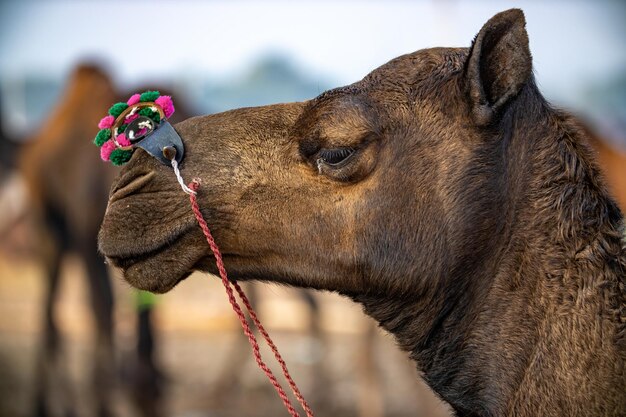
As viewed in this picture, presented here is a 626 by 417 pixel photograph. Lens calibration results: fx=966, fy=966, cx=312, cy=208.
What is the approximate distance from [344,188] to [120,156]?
0.71 meters

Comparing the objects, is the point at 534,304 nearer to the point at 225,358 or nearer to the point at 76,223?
the point at 76,223

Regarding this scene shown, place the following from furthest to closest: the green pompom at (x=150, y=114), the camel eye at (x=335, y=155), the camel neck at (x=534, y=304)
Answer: the green pompom at (x=150, y=114), the camel eye at (x=335, y=155), the camel neck at (x=534, y=304)

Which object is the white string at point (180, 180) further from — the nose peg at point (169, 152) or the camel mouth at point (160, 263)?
the camel mouth at point (160, 263)

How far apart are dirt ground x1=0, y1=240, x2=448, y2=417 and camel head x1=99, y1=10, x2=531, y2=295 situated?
5.18 metres

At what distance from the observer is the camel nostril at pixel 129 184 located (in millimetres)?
2949

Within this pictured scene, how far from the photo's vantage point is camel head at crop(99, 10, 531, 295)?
9.47 feet

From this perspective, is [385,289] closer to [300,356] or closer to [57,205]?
[57,205]

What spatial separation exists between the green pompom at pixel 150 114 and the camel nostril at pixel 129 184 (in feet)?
0.64

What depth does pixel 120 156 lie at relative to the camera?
303 cm

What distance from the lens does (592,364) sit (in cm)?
266

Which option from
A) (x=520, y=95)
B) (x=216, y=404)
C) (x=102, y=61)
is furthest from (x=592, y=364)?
(x=102, y=61)

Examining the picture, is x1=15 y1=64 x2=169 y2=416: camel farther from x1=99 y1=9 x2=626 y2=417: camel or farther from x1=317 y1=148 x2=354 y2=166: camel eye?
x1=317 y1=148 x2=354 y2=166: camel eye

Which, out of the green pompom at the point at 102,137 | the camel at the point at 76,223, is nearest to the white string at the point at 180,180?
the green pompom at the point at 102,137

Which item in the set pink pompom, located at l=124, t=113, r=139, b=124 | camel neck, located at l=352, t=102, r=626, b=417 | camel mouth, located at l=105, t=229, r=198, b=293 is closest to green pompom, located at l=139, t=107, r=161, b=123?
pink pompom, located at l=124, t=113, r=139, b=124
